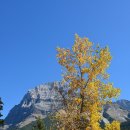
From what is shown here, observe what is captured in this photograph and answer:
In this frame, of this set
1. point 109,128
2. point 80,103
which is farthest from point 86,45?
point 109,128

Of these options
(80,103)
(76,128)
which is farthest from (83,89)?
(76,128)

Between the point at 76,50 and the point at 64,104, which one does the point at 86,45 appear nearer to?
the point at 76,50

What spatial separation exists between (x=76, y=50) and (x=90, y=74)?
115 inches

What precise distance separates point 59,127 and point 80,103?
104 inches

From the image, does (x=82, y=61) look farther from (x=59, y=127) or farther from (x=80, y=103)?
(x=59, y=127)

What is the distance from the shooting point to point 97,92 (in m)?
27.5

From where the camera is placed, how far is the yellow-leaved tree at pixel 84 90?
86.5 ft

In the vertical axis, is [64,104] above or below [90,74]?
below

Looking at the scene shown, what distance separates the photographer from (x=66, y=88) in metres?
27.6

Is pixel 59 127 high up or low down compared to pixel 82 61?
down

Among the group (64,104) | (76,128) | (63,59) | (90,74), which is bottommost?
(76,128)

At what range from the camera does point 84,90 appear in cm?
2675

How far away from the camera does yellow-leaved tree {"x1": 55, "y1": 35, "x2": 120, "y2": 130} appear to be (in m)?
26.4

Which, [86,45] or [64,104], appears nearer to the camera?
[64,104]
